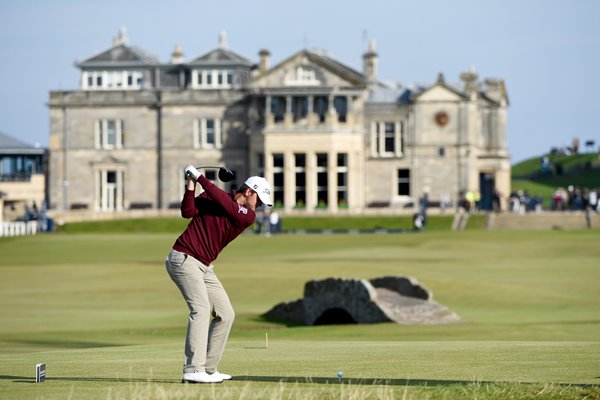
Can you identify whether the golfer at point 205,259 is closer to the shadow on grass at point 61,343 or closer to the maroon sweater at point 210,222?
the maroon sweater at point 210,222

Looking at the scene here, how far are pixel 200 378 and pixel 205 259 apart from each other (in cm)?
131

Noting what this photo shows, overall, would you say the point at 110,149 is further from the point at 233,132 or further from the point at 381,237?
the point at 381,237

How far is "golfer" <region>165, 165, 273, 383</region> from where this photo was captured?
16250 mm

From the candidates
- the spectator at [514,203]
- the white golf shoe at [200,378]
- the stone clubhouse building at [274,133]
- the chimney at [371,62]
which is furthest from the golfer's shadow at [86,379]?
the chimney at [371,62]

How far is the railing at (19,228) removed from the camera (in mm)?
86000

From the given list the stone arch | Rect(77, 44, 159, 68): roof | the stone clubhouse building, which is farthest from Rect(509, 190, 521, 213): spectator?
the stone arch

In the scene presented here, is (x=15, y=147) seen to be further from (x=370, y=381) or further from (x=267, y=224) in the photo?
(x=370, y=381)

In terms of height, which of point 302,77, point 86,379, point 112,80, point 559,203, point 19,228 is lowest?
point 86,379

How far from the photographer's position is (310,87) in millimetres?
103875

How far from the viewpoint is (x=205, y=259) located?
1641 cm

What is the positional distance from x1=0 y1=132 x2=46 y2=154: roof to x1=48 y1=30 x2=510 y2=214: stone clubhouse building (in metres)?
7.32

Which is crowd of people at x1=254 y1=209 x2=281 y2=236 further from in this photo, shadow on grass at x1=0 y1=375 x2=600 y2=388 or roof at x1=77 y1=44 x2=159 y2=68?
shadow on grass at x1=0 y1=375 x2=600 y2=388

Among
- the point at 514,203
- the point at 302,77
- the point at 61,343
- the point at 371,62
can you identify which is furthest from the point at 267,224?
the point at 61,343

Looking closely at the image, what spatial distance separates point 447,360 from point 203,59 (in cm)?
9240
